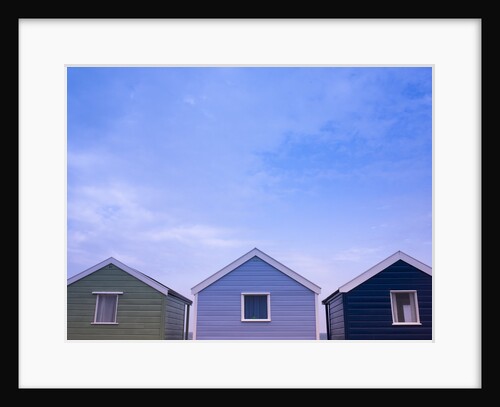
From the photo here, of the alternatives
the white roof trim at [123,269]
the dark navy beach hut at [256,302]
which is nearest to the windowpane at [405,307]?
the dark navy beach hut at [256,302]

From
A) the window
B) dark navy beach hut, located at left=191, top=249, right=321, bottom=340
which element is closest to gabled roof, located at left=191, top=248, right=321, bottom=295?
dark navy beach hut, located at left=191, top=249, right=321, bottom=340

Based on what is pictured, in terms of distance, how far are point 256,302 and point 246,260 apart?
87 cm

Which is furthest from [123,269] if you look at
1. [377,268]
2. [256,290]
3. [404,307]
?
[404,307]

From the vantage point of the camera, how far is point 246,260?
899 centimetres

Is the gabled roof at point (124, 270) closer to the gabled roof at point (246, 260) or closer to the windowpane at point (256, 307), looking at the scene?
the gabled roof at point (246, 260)

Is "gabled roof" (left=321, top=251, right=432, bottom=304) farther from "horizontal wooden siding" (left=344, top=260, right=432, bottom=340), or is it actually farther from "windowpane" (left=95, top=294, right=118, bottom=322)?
"windowpane" (left=95, top=294, right=118, bottom=322)

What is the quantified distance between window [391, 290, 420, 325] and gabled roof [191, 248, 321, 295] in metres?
1.48

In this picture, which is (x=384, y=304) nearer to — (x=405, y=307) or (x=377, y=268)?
(x=405, y=307)

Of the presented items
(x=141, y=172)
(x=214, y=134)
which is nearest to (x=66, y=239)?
(x=214, y=134)

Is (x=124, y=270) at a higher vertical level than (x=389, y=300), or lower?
higher

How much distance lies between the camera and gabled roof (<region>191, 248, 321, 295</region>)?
8.93 metres
